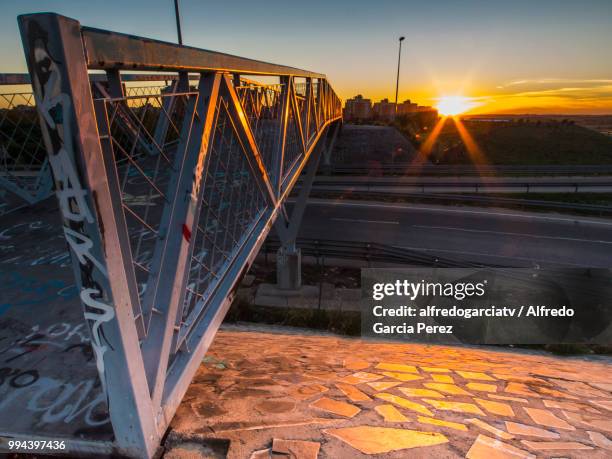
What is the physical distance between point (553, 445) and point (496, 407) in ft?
Result: 2.17

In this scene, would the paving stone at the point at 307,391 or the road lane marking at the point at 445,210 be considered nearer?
the paving stone at the point at 307,391

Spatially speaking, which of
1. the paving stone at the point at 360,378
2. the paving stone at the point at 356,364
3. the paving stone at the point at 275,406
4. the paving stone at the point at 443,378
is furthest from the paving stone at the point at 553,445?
the paving stone at the point at 356,364

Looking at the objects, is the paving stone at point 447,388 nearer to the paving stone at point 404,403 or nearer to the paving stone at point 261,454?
the paving stone at point 404,403

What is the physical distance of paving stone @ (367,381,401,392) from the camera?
12.4 ft

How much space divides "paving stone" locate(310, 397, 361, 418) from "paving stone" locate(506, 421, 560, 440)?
1.28 meters

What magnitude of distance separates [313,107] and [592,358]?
9.16m

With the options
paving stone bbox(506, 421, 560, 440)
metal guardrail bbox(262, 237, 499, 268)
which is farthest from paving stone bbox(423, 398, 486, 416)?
metal guardrail bbox(262, 237, 499, 268)

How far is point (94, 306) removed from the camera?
70.9 inches

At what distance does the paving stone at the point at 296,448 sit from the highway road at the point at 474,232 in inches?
572

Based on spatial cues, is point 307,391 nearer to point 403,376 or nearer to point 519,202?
point 403,376

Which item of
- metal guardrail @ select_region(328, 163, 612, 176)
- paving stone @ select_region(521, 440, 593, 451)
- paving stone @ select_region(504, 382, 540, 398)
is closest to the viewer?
paving stone @ select_region(521, 440, 593, 451)

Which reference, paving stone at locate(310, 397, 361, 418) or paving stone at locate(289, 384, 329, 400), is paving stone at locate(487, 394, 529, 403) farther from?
paving stone at locate(289, 384, 329, 400)

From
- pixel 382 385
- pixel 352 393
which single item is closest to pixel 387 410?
pixel 352 393

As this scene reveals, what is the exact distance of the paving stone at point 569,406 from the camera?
362 centimetres
